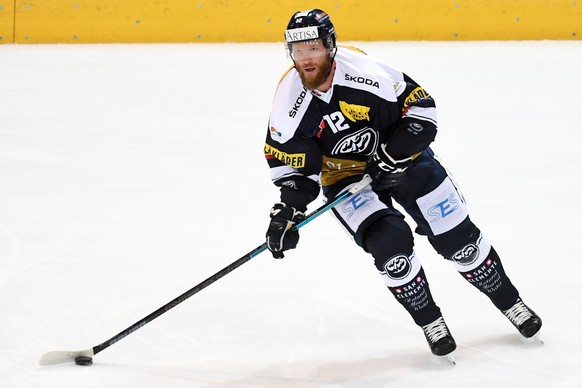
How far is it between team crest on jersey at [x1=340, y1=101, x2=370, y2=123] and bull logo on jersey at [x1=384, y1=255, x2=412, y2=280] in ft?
1.45

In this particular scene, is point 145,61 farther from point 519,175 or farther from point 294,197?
point 294,197

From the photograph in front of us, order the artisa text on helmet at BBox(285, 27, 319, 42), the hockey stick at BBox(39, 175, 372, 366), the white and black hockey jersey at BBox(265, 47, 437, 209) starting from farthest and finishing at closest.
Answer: the hockey stick at BBox(39, 175, 372, 366), the white and black hockey jersey at BBox(265, 47, 437, 209), the artisa text on helmet at BBox(285, 27, 319, 42)

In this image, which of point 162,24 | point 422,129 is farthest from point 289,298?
point 162,24

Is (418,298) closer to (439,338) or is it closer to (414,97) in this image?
(439,338)

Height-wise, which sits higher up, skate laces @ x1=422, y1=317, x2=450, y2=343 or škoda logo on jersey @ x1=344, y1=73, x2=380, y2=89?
škoda logo on jersey @ x1=344, y1=73, x2=380, y2=89

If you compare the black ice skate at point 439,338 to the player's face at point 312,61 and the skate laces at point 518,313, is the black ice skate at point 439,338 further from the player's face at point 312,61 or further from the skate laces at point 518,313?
the player's face at point 312,61

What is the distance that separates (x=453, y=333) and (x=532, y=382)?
0.44 metres

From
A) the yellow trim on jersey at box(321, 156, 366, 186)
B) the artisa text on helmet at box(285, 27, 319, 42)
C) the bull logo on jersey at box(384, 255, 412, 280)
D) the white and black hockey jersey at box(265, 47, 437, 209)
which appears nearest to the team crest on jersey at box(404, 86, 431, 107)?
the white and black hockey jersey at box(265, 47, 437, 209)

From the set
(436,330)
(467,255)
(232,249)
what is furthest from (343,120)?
(232,249)

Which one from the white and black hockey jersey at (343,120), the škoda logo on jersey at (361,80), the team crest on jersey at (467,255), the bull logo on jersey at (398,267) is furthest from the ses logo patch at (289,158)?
the team crest on jersey at (467,255)

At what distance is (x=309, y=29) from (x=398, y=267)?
765 millimetres

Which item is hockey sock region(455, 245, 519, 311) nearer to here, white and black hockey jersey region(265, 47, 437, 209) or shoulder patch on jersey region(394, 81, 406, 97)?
white and black hockey jersey region(265, 47, 437, 209)

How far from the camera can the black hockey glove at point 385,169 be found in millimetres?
2764

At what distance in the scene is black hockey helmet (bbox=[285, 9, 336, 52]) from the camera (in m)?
2.68
